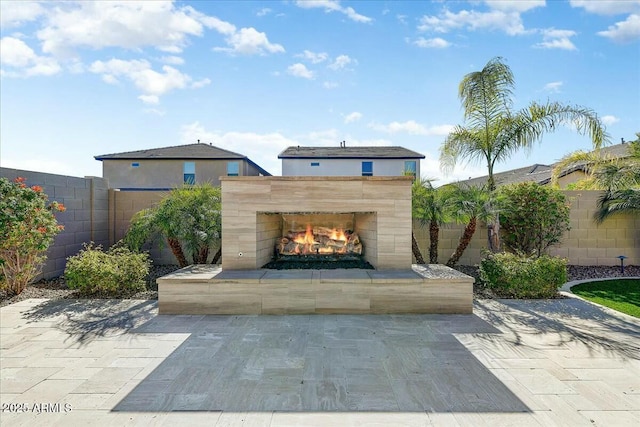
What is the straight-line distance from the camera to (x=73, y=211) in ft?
25.8

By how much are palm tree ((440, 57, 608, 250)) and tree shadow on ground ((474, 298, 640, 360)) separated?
2520 mm

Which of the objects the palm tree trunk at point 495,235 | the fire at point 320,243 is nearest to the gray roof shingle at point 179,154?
the fire at point 320,243

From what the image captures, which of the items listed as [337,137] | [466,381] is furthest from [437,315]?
[337,137]

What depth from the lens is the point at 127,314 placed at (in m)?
5.27

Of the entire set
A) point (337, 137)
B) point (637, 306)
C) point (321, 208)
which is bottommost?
point (637, 306)

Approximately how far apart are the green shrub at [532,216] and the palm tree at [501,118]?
0.78m

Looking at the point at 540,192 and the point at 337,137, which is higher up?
the point at 337,137

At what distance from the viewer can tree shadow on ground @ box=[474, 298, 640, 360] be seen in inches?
160

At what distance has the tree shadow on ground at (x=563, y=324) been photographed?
4.07 metres

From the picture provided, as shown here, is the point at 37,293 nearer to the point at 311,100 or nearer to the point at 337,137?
the point at 311,100

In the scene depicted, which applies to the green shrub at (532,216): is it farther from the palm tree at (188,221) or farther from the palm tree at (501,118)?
the palm tree at (188,221)

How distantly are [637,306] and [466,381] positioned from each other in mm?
4896

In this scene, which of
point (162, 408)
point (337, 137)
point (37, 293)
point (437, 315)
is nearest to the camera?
point (162, 408)

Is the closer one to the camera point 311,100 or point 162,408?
point 162,408
